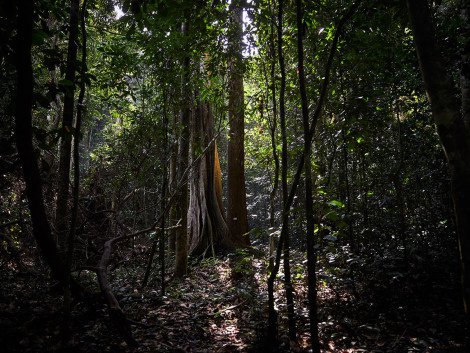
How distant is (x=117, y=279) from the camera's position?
6.34 metres

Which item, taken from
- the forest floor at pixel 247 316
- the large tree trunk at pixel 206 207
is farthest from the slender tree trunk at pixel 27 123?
the large tree trunk at pixel 206 207

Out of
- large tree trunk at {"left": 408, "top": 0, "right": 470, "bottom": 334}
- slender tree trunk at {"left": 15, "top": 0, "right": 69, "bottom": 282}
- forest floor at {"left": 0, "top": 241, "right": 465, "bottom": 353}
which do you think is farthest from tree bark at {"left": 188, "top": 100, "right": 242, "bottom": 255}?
large tree trunk at {"left": 408, "top": 0, "right": 470, "bottom": 334}

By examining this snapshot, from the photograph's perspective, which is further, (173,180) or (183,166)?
(183,166)

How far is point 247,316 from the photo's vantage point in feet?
15.1

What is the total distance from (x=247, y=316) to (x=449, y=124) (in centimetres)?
392

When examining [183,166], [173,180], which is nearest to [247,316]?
[173,180]

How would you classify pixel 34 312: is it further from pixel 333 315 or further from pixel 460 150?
pixel 460 150

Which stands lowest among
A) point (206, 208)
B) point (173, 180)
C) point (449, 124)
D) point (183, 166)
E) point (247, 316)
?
point (247, 316)

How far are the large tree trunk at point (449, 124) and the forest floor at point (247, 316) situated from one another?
183 cm

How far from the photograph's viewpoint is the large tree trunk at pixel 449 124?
5.92ft

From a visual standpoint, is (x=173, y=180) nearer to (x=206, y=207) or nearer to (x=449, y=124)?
(x=206, y=207)

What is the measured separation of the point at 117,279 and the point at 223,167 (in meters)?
14.6

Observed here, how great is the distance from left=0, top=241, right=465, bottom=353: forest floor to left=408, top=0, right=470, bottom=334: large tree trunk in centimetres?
183

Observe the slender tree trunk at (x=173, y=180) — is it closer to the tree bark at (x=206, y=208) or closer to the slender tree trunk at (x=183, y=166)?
the slender tree trunk at (x=183, y=166)
